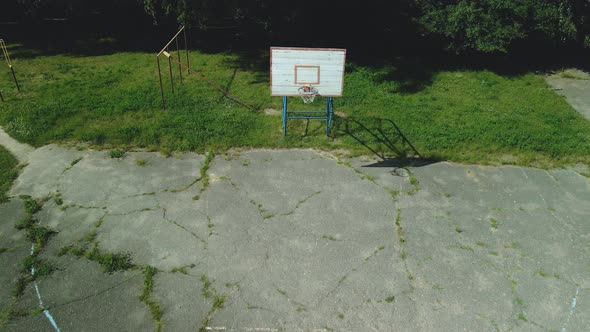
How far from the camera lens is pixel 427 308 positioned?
21.5 feet

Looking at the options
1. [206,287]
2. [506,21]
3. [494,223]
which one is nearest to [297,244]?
[206,287]

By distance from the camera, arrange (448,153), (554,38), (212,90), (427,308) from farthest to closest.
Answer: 1. (554,38)
2. (212,90)
3. (448,153)
4. (427,308)

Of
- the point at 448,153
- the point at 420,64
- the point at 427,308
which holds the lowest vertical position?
the point at 427,308

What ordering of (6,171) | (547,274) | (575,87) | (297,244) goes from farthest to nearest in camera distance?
(575,87)
(6,171)
(297,244)
(547,274)

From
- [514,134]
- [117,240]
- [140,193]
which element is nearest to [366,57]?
[514,134]

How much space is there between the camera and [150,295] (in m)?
6.57

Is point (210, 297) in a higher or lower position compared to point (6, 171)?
lower

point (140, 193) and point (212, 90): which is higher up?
point (212, 90)

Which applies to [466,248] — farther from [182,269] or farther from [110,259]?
[110,259]

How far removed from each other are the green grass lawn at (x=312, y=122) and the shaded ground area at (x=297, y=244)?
66 cm

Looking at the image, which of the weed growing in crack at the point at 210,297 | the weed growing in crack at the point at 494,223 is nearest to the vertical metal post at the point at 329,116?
the weed growing in crack at the point at 494,223

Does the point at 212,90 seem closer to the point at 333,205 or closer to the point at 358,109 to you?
the point at 358,109

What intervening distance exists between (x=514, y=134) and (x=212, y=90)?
8249mm

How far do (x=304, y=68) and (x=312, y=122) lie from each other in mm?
1853
